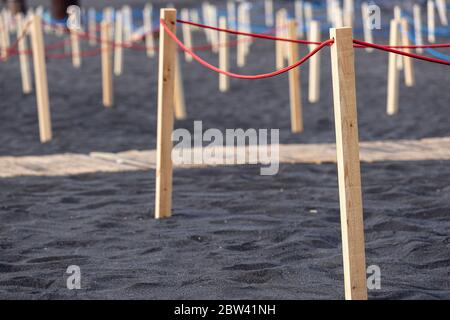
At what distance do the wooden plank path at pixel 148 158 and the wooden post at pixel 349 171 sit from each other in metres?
4.19

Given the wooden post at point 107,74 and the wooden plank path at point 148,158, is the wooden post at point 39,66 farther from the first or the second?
the wooden post at point 107,74

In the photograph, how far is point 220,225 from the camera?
6.61 meters

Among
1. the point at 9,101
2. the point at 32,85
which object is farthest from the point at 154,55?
the point at 9,101

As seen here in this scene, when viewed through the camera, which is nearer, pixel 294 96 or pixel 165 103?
pixel 165 103

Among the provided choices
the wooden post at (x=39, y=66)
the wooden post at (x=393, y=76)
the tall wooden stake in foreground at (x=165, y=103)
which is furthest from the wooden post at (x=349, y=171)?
the wooden post at (x=393, y=76)

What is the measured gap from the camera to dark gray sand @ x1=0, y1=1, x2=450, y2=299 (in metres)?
5.22

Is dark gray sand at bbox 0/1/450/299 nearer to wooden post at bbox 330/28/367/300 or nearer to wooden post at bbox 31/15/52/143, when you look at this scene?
wooden post at bbox 330/28/367/300

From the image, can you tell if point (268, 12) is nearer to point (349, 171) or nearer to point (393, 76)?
point (393, 76)

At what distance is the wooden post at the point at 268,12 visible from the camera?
24.4 metres

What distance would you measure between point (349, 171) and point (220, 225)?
6.84ft

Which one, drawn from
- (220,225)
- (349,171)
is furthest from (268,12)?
(349,171)

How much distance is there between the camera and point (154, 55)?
19500 millimetres

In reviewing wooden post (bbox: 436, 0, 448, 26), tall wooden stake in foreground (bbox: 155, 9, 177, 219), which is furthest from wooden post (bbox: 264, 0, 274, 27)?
tall wooden stake in foreground (bbox: 155, 9, 177, 219)
